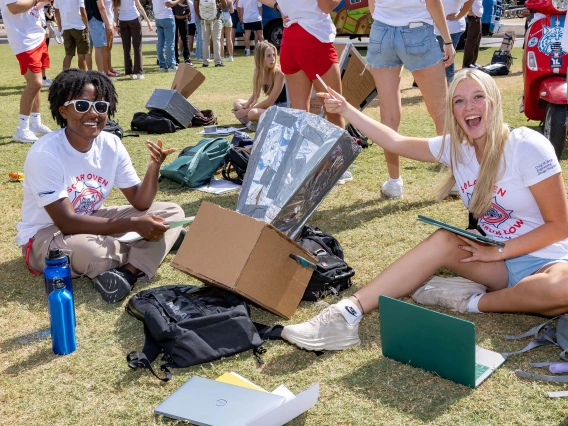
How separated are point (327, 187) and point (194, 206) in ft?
4.95

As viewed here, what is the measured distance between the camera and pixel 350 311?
3.29 m

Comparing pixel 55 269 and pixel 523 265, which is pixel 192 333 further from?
pixel 523 265

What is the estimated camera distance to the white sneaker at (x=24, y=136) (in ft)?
25.5

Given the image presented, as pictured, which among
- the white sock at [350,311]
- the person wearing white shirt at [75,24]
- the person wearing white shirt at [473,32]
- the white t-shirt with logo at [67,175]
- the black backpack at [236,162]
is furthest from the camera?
the person wearing white shirt at [75,24]

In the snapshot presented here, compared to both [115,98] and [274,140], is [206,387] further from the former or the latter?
[115,98]

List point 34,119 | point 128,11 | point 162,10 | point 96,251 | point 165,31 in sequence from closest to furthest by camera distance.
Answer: point 96,251
point 34,119
point 128,11
point 162,10
point 165,31

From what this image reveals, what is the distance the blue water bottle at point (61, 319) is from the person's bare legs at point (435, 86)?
2.94m

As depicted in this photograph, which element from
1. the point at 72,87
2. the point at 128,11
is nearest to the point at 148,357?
the point at 72,87

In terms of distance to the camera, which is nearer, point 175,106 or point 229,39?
point 175,106

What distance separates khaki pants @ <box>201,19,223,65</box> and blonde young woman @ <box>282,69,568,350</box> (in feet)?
38.7

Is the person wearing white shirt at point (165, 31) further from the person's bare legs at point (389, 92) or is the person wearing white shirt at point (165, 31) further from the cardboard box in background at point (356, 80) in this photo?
the person's bare legs at point (389, 92)

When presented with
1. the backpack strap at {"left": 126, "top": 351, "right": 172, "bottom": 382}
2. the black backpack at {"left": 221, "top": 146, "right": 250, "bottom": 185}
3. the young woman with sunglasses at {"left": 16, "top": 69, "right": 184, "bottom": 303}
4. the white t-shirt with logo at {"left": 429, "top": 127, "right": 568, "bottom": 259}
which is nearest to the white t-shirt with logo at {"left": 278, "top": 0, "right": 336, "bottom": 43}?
the black backpack at {"left": 221, "top": 146, "right": 250, "bottom": 185}

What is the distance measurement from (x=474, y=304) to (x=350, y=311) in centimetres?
68

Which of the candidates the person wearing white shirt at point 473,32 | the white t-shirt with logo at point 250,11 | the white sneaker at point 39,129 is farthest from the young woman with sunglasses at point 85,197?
the white t-shirt with logo at point 250,11
